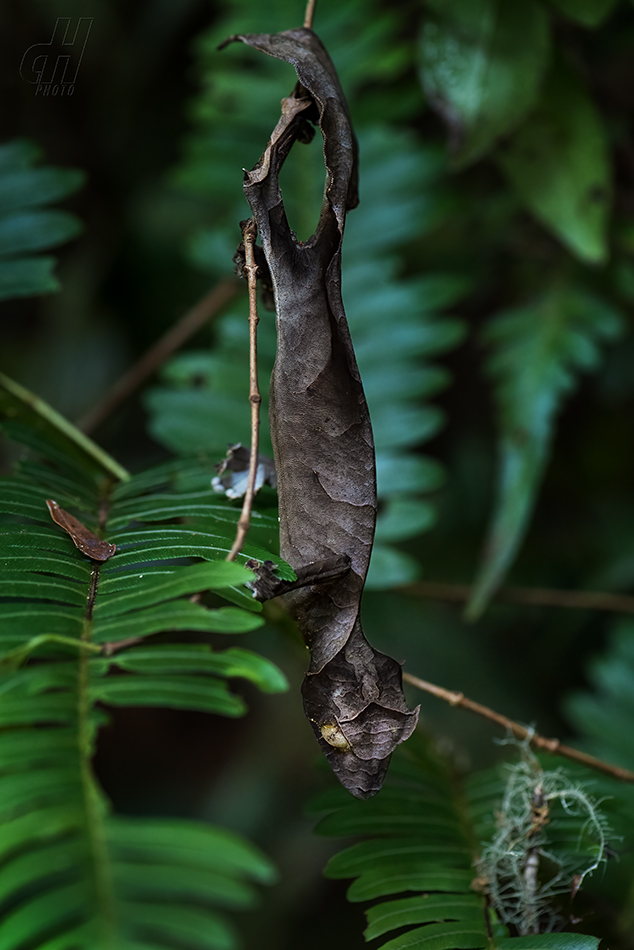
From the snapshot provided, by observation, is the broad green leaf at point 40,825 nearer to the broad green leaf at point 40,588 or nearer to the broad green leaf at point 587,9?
the broad green leaf at point 40,588

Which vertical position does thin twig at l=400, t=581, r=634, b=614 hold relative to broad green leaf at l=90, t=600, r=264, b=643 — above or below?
above

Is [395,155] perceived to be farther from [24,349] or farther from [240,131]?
[24,349]

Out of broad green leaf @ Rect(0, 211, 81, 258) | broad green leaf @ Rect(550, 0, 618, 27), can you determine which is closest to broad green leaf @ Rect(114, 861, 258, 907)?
broad green leaf @ Rect(0, 211, 81, 258)

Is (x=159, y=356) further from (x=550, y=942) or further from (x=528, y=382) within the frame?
(x=550, y=942)

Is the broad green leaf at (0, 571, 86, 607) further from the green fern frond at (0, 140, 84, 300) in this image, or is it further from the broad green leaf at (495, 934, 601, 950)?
the green fern frond at (0, 140, 84, 300)

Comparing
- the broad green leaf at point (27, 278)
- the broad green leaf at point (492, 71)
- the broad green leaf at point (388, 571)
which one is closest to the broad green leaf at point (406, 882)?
the broad green leaf at point (388, 571)

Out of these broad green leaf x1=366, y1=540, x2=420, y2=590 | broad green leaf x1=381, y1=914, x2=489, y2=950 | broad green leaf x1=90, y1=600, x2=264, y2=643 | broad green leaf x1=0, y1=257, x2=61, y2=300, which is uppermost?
broad green leaf x1=0, y1=257, x2=61, y2=300
